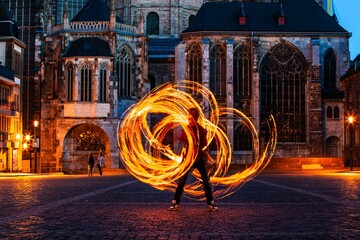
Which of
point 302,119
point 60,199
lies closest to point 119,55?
point 302,119

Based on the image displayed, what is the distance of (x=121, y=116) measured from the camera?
5825 centimetres

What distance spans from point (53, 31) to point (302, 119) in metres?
23.7

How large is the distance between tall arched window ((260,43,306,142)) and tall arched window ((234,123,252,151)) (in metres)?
2.43

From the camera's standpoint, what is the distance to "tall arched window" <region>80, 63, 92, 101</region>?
193ft

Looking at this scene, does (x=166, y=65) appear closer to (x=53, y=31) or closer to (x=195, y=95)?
(x=195, y=95)

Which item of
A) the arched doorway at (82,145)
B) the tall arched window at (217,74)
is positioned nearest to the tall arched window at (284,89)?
the tall arched window at (217,74)

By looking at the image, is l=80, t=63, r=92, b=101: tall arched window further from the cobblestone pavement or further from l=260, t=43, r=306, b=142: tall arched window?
the cobblestone pavement

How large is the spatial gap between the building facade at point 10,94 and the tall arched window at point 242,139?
18434mm

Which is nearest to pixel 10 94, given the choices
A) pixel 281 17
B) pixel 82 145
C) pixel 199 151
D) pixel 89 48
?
pixel 82 145

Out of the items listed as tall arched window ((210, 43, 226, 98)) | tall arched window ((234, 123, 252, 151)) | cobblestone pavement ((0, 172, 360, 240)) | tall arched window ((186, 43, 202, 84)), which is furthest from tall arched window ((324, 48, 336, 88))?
cobblestone pavement ((0, 172, 360, 240))

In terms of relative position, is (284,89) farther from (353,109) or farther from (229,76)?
(353,109)

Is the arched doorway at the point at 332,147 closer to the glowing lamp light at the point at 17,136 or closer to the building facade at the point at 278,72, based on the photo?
the building facade at the point at 278,72

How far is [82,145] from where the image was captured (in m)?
59.2

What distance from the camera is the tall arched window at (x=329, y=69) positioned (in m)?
65.2
